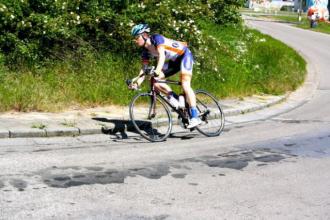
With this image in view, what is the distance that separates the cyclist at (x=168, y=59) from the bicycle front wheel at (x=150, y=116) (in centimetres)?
23

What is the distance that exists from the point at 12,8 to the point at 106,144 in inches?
189

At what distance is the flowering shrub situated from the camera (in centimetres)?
1229

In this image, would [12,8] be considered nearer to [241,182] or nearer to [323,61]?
[241,182]

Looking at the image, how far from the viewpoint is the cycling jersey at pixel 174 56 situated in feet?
30.6

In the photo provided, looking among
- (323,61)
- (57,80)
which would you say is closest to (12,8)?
(57,80)

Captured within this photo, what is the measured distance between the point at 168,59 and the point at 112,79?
3306mm

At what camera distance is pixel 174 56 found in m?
9.48

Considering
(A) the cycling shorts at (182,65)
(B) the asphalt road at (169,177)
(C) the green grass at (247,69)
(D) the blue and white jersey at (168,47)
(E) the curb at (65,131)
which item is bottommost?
(B) the asphalt road at (169,177)

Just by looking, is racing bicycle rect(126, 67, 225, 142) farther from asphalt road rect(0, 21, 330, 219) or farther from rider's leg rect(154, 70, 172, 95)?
asphalt road rect(0, 21, 330, 219)

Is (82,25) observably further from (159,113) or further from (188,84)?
A: (188,84)

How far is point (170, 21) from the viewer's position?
14297mm

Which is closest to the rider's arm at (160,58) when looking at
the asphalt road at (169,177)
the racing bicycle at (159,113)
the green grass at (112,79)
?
the racing bicycle at (159,113)

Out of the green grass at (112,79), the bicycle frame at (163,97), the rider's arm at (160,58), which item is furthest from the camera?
the green grass at (112,79)

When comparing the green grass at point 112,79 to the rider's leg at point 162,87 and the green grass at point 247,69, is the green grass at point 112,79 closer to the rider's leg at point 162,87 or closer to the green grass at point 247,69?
the green grass at point 247,69
